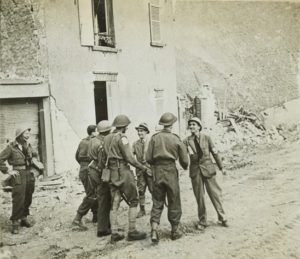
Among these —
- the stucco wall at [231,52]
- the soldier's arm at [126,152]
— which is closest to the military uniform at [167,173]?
the soldier's arm at [126,152]

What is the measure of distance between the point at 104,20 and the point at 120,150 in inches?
269

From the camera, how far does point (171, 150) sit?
18.5ft

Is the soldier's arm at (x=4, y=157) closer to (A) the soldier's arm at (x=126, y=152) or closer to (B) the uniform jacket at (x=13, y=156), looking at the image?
(B) the uniform jacket at (x=13, y=156)

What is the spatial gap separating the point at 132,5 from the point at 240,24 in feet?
36.5

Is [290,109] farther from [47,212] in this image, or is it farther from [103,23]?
[47,212]

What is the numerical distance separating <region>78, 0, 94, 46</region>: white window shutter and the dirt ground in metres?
3.42

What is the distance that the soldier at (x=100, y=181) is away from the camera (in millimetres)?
6066

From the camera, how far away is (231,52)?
22.8 metres

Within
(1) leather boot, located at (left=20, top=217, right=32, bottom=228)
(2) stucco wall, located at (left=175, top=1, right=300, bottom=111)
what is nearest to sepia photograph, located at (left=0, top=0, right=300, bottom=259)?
(1) leather boot, located at (left=20, top=217, right=32, bottom=228)

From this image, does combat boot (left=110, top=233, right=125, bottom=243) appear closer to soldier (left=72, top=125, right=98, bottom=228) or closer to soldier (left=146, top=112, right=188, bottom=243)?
soldier (left=146, top=112, right=188, bottom=243)

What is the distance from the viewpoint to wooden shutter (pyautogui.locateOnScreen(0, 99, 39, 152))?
905cm

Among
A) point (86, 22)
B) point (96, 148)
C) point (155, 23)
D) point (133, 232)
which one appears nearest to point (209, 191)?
point (133, 232)

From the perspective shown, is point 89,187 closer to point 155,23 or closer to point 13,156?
point 13,156

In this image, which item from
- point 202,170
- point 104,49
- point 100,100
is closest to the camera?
point 202,170
